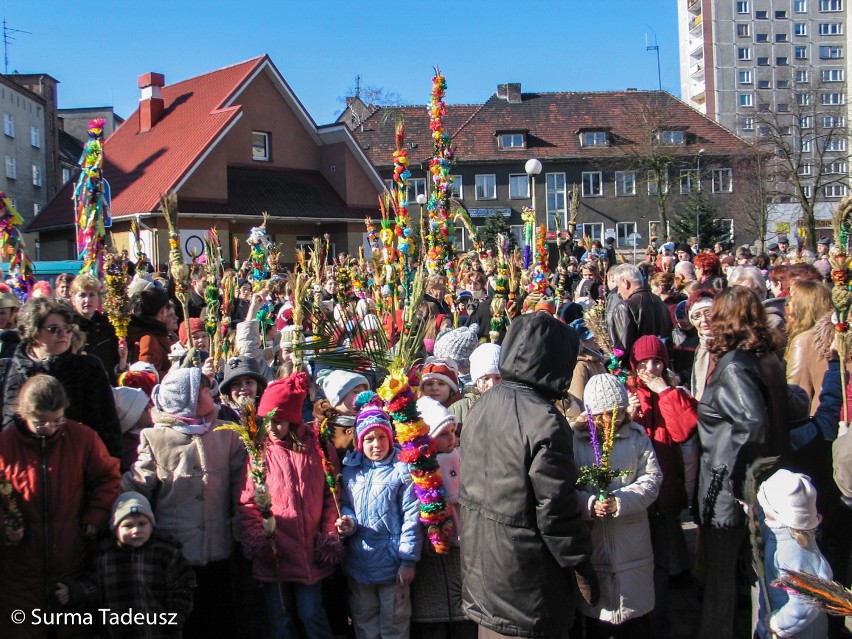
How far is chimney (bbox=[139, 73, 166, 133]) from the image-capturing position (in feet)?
94.2

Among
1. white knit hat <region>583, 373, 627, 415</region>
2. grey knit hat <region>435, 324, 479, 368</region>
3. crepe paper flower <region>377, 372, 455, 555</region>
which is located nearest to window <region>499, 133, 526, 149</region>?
grey knit hat <region>435, 324, 479, 368</region>

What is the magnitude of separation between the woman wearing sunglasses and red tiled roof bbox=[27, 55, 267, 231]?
1967cm

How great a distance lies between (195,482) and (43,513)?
72cm

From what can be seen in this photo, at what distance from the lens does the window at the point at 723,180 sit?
46688 millimetres

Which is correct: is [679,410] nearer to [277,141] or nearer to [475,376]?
[475,376]

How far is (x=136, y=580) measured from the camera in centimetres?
378

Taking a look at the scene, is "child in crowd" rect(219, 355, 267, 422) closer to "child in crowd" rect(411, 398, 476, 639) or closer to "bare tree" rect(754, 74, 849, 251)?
"child in crowd" rect(411, 398, 476, 639)

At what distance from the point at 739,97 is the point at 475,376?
260ft

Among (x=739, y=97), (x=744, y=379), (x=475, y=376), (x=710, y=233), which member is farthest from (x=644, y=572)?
(x=739, y=97)

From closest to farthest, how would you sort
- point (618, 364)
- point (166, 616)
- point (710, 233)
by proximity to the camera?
point (166, 616) < point (618, 364) < point (710, 233)

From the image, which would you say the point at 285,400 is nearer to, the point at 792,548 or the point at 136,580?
the point at 136,580

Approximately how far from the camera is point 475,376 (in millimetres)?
4738

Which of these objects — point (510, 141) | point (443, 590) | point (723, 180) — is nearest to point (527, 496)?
point (443, 590)

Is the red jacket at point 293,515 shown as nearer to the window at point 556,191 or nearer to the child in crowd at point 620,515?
the child in crowd at point 620,515
